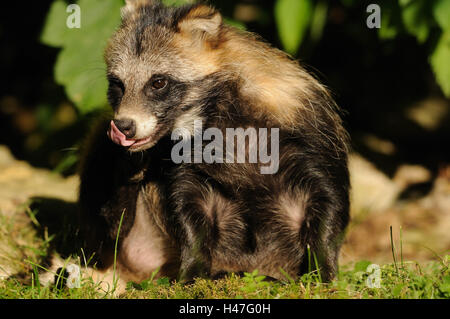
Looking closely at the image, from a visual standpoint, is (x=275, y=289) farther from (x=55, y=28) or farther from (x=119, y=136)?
(x=55, y=28)

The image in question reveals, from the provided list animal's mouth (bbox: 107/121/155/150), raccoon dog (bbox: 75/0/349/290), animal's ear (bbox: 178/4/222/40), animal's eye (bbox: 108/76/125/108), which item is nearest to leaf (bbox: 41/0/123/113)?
raccoon dog (bbox: 75/0/349/290)

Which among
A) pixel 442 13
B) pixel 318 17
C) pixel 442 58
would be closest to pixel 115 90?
pixel 442 13

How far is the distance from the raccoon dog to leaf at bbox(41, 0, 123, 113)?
30.2 inches

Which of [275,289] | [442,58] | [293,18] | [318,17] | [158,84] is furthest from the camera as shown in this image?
[318,17]

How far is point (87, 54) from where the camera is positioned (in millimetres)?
5160

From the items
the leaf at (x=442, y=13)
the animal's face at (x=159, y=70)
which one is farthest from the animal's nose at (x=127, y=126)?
the leaf at (x=442, y=13)

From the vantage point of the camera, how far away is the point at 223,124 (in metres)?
4.00

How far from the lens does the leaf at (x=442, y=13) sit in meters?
4.20

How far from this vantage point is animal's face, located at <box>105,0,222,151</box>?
3.79 metres

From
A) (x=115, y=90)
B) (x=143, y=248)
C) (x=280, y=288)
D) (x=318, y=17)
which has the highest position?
(x=318, y=17)

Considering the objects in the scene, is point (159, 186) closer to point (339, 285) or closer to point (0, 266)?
point (0, 266)

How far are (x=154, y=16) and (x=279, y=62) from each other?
0.88m

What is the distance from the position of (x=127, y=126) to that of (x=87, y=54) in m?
1.69
